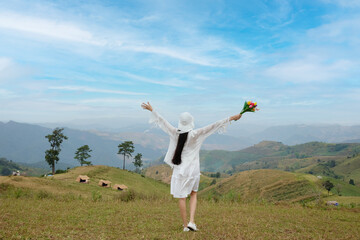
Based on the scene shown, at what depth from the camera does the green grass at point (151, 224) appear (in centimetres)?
623

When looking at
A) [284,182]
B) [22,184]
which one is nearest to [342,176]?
[284,182]

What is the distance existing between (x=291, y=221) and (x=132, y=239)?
5.08 meters

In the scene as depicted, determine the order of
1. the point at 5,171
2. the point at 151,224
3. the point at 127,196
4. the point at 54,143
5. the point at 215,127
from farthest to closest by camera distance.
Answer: the point at 5,171 < the point at 54,143 < the point at 127,196 < the point at 151,224 < the point at 215,127

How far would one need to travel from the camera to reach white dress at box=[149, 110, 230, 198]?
21.9 ft

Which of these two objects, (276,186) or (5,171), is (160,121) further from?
(5,171)

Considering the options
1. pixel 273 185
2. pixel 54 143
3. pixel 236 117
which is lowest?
pixel 273 185

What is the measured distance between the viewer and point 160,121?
726 cm

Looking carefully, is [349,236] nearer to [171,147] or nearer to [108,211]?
[171,147]

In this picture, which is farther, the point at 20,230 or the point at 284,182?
the point at 284,182

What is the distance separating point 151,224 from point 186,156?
7.11 ft

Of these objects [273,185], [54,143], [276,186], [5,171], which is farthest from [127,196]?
[5,171]

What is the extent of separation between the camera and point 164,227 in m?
7.06

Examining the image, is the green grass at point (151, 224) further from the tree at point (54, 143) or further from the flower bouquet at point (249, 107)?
the tree at point (54, 143)

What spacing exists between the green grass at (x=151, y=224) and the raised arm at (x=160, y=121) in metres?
2.44
